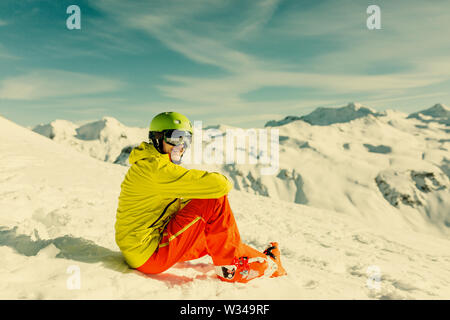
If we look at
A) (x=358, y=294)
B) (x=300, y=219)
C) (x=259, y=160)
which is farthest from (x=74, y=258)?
(x=259, y=160)

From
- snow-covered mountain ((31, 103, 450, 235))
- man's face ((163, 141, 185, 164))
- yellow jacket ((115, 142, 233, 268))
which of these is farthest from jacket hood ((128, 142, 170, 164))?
snow-covered mountain ((31, 103, 450, 235))

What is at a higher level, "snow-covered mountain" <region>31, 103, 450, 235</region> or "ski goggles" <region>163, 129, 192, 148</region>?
"ski goggles" <region>163, 129, 192, 148</region>

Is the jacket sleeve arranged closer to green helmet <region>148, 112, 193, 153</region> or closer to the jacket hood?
the jacket hood

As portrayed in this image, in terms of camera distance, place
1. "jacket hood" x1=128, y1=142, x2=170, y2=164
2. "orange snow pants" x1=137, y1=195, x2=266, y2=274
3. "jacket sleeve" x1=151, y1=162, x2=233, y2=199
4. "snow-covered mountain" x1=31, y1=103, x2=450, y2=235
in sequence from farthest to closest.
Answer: "snow-covered mountain" x1=31, y1=103, x2=450, y2=235
"orange snow pants" x1=137, y1=195, x2=266, y2=274
"jacket hood" x1=128, y1=142, x2=170, y2=164
"jacket sleeve" x1=151, y1=162, x2=233, y2=199

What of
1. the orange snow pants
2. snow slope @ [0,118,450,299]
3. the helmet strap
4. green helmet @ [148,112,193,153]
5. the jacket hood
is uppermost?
green helmet @ [148,112,193,153]

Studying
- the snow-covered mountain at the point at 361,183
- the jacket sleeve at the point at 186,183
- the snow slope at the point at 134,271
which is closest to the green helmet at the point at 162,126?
the jacket sleeve at the point at 186,183

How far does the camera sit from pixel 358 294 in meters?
3.82

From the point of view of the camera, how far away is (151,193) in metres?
3.57

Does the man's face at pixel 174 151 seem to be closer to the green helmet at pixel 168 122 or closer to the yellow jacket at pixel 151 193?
the yellow jacket at pixel 151 193

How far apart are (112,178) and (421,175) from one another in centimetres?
16816

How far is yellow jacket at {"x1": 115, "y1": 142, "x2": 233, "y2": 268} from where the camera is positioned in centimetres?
341

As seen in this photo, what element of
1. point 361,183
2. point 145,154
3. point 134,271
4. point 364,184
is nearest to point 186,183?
point 145,154

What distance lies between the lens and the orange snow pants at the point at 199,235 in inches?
146
